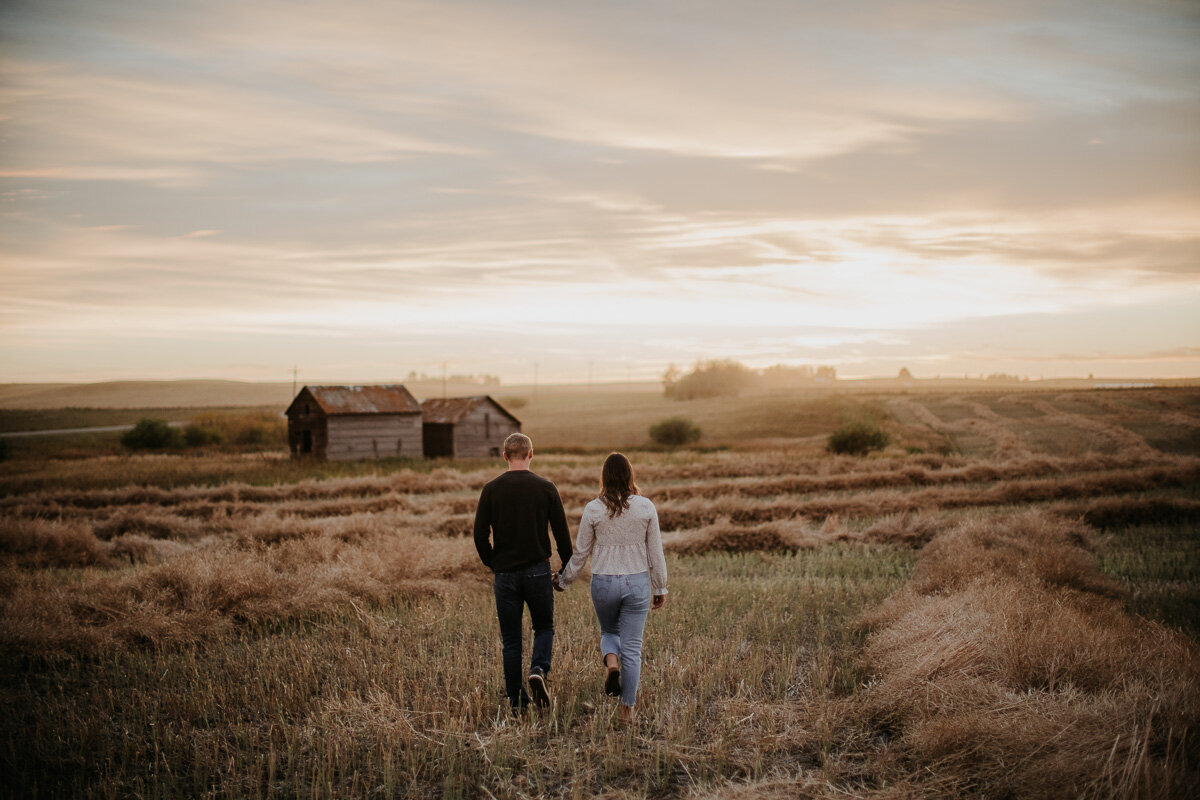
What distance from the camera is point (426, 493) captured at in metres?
26.5

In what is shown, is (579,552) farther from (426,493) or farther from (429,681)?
(426,493)

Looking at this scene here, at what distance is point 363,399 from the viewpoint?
39406 millimetres

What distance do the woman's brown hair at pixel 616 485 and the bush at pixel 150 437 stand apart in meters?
52.2

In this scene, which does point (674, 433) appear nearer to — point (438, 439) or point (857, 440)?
point (857, 440)

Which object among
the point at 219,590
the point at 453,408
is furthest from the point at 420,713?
the point at 453,408

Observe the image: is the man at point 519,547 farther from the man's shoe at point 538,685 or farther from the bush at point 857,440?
the bush at point 857,440

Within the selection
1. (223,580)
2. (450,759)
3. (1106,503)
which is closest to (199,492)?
(223,580)

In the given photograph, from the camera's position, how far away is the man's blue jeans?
19.2 ft

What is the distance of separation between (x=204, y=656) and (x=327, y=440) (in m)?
31.1

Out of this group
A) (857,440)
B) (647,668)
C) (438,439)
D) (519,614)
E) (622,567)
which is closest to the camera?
(622,567)

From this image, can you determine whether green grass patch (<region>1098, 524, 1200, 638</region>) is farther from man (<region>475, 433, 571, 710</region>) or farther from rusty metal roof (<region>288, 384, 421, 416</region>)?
rusty metal roof (<region>288, 384, 421, 416</region>)

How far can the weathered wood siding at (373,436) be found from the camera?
124 ft

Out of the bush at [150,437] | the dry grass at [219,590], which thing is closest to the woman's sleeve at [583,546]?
the dry grass at [219,590]

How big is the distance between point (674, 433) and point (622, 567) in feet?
153
